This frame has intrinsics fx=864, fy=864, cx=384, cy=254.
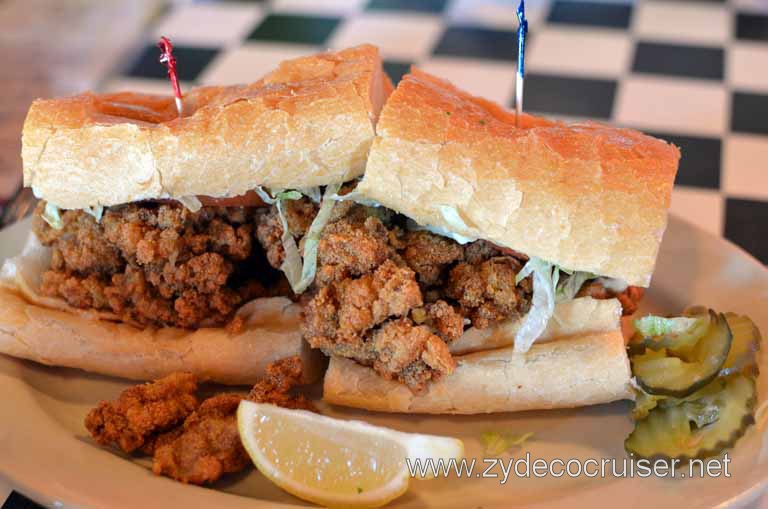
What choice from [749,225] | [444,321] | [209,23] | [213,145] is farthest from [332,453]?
[209,23]

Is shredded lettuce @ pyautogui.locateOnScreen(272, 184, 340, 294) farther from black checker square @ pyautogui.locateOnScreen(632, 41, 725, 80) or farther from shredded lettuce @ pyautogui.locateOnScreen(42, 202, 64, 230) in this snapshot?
black checker square @ pyautogui.locateOnScreen(632, 41, 725, 80)

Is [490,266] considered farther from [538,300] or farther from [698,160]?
[698,160]

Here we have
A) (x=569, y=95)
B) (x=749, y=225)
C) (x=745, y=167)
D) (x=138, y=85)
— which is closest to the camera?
(x=749, y=225)

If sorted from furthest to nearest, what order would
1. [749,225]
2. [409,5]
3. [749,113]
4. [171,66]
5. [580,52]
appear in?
[409,5] → [580,52] → [749,113] → [749,225] → [171,66]

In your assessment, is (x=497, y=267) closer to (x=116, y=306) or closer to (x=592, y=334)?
(x=592, y=334)

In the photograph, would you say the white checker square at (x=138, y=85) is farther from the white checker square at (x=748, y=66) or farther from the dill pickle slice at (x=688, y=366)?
the dill pickle slice at (x=688, y=366)

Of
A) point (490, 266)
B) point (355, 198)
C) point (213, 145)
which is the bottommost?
point (490, 266)
